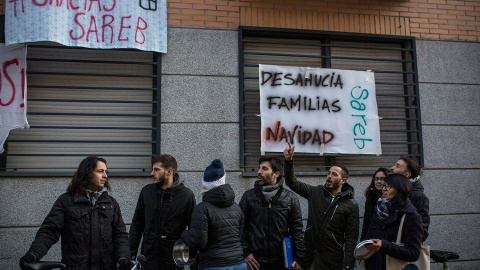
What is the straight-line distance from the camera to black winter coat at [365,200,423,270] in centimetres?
430

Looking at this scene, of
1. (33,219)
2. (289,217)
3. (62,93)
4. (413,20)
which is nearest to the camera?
(289,217)

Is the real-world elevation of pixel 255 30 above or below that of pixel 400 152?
above

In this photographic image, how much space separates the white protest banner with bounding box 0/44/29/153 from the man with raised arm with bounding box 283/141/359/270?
135 inches

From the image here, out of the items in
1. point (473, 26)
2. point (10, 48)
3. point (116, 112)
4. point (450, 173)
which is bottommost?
point (450, 173)

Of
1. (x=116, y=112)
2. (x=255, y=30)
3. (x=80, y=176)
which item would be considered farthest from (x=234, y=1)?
(x=80, y=176)

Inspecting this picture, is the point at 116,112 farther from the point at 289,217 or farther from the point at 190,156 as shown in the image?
the point at 289,217

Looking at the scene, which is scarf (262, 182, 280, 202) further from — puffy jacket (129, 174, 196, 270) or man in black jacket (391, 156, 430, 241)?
man in black jacket (391, 156, 430, 241)

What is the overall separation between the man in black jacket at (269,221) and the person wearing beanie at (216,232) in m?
0.63

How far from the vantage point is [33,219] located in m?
6.18

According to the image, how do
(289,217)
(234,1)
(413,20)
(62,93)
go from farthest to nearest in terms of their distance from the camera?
(413,20), (234,1), (62,93), (289,217)

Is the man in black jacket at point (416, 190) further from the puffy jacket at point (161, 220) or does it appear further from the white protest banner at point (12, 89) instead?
the white protest banner at point (12, 89)

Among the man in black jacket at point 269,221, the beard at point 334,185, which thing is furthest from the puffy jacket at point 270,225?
the beard at point 334,185

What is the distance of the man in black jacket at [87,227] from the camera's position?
4164 mm

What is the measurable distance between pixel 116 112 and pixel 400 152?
4.23 m
